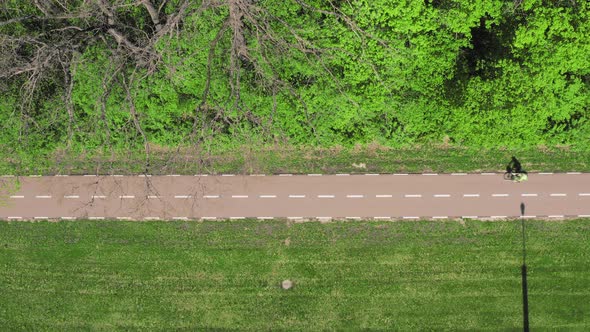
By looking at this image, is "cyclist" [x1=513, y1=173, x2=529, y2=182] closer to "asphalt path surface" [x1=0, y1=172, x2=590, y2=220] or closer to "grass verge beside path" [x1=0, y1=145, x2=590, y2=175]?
"asphalt path surface" [x1=0, y1=172, x2=590, y2=220]

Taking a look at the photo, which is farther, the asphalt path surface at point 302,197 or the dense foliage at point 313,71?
the asphalt path surface at point 302,197

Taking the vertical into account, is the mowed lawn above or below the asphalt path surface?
below

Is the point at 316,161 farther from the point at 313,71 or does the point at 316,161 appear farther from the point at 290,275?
the point at 290,275

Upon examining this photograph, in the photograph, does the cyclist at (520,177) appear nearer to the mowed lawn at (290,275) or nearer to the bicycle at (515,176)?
the bicycle at (515,176)

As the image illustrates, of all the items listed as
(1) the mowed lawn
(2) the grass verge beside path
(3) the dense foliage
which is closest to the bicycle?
(2) the grass verge beside path

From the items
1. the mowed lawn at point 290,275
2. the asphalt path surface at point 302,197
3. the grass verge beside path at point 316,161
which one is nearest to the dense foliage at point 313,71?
the grass verge beside path at point 316,161

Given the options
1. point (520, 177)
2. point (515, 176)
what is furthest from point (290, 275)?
point (520, 177)

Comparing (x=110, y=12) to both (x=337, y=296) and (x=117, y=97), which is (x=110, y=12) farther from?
(x=337, y=296)
